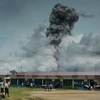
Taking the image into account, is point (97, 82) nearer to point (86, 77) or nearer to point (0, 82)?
point (86, 77)

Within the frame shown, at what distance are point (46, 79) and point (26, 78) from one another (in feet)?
19.1

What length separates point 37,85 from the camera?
72.5 m

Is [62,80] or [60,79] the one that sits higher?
[60,79]

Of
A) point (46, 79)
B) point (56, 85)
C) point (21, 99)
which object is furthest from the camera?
point (46, 79)

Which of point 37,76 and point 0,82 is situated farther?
point 37,76

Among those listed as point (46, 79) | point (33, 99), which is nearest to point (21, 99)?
point (33, 99)

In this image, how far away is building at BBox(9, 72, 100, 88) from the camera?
68.6 metres

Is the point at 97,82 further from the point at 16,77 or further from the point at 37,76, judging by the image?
the point at 16,77

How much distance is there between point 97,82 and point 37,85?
44.7 feet

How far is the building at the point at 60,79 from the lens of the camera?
6862 cm

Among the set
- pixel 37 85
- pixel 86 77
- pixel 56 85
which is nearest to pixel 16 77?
pixel 37 85

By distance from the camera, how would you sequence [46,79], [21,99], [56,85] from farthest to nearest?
1. [46,79]
2. [56,85]
3. [21,99]

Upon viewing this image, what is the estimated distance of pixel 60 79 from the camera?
71.6 m

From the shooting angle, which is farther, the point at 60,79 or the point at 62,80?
the point at 60,79
